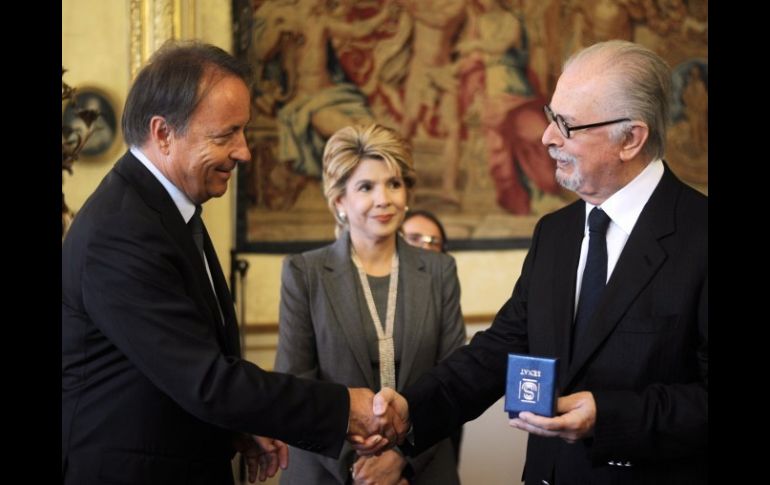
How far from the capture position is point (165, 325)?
3.00 metres

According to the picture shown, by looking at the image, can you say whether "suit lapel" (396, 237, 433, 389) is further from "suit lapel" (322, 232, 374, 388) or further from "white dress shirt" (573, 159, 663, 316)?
"white dress shirt" (573, 159, 663, 316)

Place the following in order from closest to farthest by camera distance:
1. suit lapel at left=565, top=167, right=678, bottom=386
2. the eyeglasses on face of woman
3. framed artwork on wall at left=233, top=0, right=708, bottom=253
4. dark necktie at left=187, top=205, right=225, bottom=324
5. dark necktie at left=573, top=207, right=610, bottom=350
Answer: suit lapel at left=565, top=167, right=678, bottom=386 → dark necktie at left=573, top=207, right=610, bottom=350 → dark necktie at left=187, top=205, right=225, bottom=324 → the eyeglasses on face of woman → framed artwork on wall at left=233, top=0, right=708, bottom=253

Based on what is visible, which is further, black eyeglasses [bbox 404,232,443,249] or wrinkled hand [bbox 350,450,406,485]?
black eyeglasses [bbox 404,232,443,249]

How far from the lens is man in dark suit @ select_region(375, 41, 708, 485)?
9.92 feet

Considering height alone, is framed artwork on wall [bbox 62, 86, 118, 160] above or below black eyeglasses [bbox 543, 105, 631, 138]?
above

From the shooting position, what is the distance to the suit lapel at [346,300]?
4.33m

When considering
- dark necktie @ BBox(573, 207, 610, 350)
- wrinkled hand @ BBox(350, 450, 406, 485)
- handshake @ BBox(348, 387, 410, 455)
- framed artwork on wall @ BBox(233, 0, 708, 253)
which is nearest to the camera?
dark necktie @ BBox(573, 207, 610, 350)

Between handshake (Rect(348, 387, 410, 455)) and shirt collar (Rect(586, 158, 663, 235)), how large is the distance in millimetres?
1090

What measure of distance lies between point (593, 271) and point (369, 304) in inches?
55.8

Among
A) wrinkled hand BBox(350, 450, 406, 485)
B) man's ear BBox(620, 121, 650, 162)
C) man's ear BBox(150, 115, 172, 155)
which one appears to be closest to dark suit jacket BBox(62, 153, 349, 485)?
man's ear BBox(150, 115, 172, 155)

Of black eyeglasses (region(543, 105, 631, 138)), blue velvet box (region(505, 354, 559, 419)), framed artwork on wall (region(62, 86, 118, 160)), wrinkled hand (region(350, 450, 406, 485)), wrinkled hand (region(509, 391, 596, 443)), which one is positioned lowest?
wrinkled hand (region(350, 450, 406, 485))

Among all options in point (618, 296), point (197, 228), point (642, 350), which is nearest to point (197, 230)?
point (197, 228)

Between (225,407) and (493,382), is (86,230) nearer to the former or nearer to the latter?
(225,407)
